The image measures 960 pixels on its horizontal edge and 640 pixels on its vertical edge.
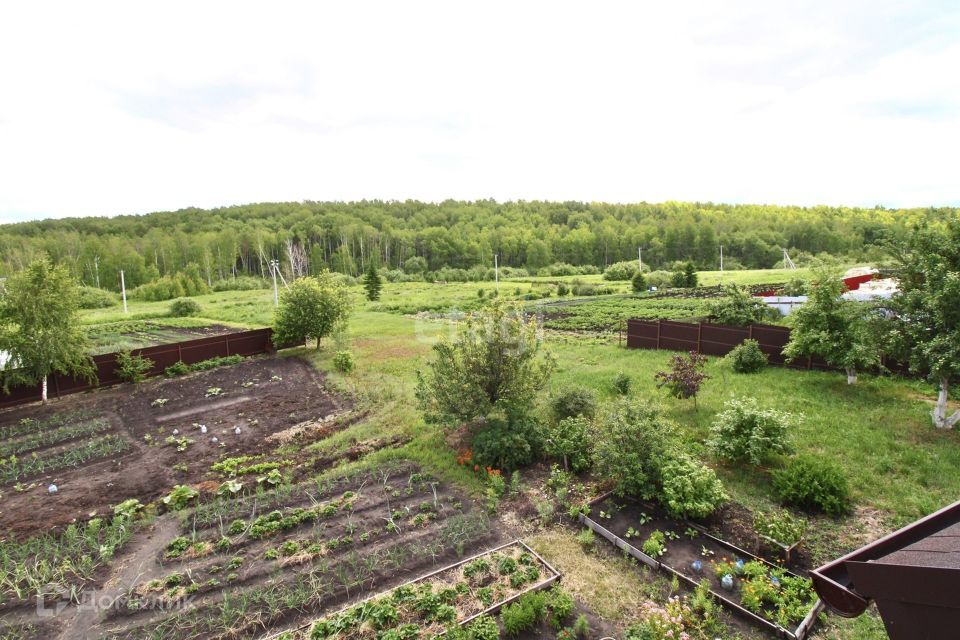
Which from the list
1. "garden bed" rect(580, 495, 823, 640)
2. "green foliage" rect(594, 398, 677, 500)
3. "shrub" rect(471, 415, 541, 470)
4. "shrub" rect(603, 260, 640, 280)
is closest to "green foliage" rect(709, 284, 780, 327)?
"green foliage" rect(594, 398, 677, 500)

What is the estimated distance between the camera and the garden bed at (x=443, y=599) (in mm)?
5879

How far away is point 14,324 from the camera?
606 inches

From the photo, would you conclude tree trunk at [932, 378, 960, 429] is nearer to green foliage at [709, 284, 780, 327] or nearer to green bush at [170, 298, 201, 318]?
green foliage at [709, 284, 780, 327]

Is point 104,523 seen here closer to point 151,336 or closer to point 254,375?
point 254,375

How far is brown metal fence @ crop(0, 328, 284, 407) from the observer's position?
16188 mm

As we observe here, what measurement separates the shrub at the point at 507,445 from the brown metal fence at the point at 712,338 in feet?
29.8

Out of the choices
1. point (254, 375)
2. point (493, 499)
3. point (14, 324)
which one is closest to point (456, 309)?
point (254, 375)

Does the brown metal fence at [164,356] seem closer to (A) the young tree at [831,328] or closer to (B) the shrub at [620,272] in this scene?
(A) the young tree at [831,328]

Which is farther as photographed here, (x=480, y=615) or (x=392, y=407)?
(x=392, y=407)

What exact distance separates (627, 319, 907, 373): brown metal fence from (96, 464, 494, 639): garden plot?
12181 mm

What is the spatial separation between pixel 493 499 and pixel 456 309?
28.5 metres

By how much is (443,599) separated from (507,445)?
13.0 ft

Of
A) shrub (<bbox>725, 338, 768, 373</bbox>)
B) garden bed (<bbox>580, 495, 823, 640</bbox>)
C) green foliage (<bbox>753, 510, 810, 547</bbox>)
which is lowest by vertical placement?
garden bed (<bbox>580, 495, 823, 640</bbox>)

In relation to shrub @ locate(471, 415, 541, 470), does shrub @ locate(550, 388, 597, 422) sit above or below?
above
